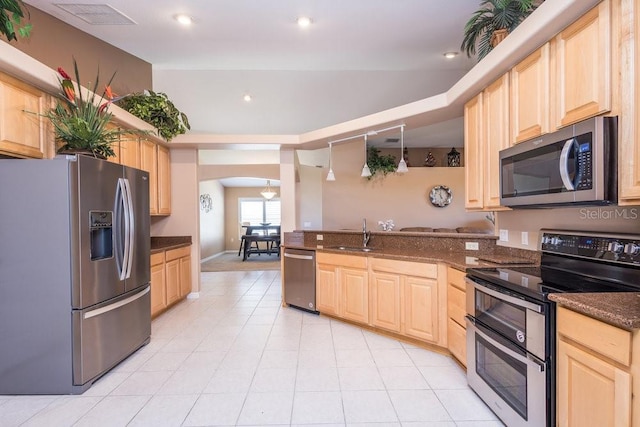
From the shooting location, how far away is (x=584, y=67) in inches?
62.9

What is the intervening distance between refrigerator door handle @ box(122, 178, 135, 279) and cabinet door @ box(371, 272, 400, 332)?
7.26 ft

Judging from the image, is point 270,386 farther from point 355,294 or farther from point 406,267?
point 406,267

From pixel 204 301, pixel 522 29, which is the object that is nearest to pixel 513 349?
pixel 522 29

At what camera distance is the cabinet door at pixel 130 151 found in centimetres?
338

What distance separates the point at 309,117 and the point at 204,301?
3.98 metres

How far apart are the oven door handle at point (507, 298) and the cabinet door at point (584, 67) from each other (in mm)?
980

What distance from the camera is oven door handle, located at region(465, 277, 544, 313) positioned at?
150 centimetres

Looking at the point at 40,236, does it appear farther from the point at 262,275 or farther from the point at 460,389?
the point at 262,275

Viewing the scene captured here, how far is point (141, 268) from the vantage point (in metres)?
2.86

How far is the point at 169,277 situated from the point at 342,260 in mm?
2265

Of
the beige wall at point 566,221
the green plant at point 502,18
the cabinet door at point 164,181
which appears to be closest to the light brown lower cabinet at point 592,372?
the beige wall at point 566,221

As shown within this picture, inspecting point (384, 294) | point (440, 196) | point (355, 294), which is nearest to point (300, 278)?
point (355, 294)

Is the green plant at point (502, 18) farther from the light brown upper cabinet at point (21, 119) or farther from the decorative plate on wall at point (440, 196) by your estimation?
the decorative plate on wall at point (440, 196)

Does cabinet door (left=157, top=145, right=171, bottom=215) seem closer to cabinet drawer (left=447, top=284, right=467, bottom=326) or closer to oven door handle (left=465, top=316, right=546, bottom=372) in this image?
cabinet drawer (left=447, top=284, right=467, bottom=326)
